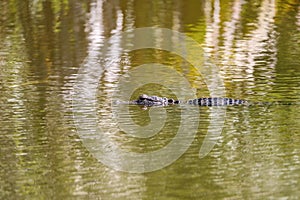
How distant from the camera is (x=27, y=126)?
32.3 feet

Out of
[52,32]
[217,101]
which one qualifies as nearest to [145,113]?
[217,101]

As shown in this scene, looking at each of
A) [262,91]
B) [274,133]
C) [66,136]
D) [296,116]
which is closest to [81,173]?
[66,136]

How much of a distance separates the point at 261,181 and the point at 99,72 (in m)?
6.36

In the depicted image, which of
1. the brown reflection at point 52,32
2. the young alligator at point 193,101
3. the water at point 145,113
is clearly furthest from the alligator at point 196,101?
the brown reflection at point 52,32

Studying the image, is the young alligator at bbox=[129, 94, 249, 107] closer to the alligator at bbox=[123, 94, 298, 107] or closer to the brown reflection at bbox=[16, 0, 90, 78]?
the alligator at bbox=[123, 94, 298, 107]

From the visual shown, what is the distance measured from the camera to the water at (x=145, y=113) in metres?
7.71

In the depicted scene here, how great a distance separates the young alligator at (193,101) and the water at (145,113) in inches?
9.3

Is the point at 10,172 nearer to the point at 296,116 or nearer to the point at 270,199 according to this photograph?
the point at 270,199

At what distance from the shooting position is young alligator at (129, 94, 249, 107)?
36.7 ft

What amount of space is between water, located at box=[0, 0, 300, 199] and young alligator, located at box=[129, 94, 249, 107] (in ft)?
0.78

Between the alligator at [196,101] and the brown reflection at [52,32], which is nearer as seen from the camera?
the alligator at [196,101]

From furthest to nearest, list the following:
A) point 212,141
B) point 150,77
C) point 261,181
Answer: point 150,77 < point 212,141 < point 261,181

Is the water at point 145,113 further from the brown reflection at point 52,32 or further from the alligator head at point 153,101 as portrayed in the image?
the alligator head at point 153,101

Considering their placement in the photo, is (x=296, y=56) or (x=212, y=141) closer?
(x=212, y=141)
